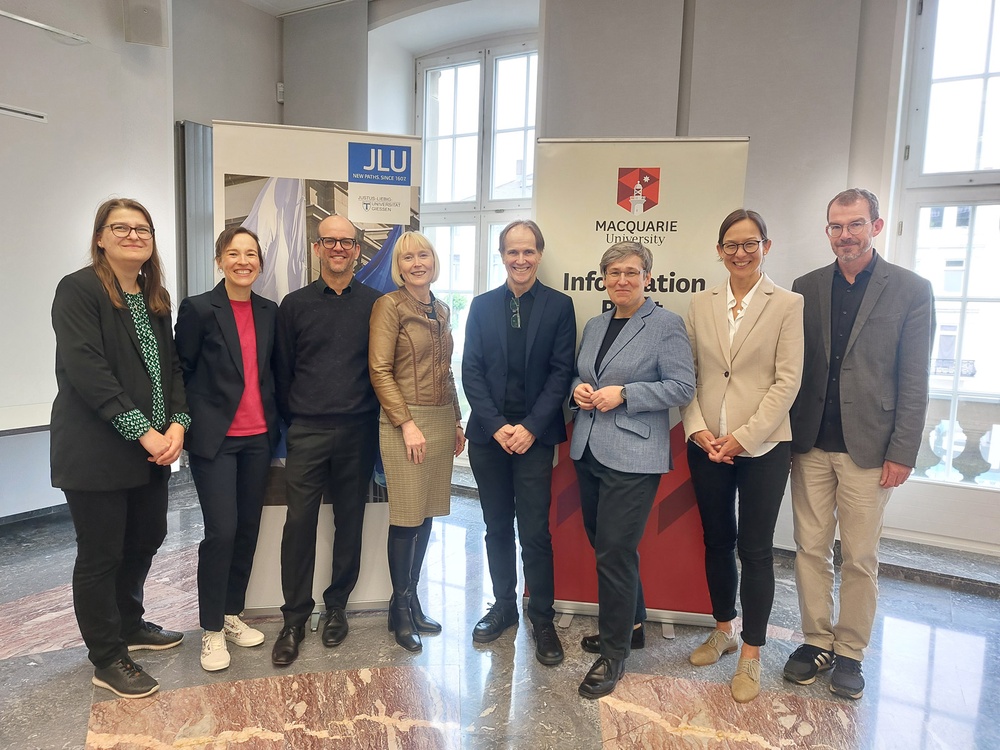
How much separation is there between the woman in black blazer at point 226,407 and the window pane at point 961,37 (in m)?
3.65

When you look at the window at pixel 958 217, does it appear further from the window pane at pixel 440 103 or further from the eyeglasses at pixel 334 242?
the window pane at pixel 440 103

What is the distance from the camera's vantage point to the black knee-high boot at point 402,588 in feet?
8.13

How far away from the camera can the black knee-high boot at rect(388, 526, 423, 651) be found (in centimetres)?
248

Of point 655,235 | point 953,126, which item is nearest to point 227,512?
point 655,235

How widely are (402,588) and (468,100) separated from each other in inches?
153

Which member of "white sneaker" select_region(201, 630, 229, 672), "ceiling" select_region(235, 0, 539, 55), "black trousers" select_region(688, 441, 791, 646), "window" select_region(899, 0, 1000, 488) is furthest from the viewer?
"ceiling" select_region(235, 0, 539, 55)

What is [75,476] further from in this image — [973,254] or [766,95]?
[973,254]

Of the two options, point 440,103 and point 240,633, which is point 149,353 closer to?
point 240,633

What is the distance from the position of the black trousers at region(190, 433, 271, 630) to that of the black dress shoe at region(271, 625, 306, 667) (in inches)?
9.0

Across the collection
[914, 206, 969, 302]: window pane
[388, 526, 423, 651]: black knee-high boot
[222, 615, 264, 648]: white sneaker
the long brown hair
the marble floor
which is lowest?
the marble floor

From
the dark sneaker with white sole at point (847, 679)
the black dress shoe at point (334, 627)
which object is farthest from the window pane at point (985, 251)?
the black dress shoe at point (334, 627)

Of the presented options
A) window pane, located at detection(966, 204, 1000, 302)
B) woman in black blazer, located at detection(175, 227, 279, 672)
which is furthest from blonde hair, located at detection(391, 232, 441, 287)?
window pane, located at detection(966, 204, 1000, 302)

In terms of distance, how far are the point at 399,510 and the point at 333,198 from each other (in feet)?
4.47

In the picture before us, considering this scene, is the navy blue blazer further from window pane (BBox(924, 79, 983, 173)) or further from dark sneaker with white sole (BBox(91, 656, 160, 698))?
window pane (BBox(924, 79, 983, 173))
